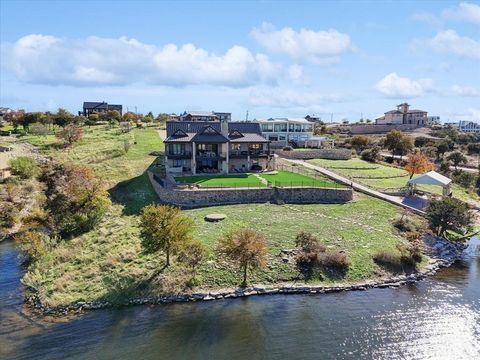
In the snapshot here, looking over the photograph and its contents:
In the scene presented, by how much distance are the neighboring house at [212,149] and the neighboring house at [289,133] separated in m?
24.0

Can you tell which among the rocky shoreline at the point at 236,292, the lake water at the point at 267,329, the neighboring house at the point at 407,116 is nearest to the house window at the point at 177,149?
the lake water at the point at 267,329

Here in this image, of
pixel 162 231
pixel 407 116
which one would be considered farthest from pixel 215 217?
pixel 407 116

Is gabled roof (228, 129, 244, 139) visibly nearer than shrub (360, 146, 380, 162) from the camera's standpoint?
Yes

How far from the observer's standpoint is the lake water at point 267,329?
24.7 meters

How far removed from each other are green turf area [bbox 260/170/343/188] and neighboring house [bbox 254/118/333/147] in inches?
1072

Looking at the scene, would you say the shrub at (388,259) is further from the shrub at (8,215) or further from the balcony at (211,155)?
the shrub at (8,215)

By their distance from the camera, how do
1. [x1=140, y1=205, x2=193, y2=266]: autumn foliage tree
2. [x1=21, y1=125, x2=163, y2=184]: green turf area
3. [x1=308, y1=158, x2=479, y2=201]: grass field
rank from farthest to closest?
[x1=21, y1=125, x2=163, y2=184]: green turf area < [x1=308, y1=158, x2=479, y2=201]: grass field < [x1=140, y1=205, x2=193, y2=266]: autumn foliage tree

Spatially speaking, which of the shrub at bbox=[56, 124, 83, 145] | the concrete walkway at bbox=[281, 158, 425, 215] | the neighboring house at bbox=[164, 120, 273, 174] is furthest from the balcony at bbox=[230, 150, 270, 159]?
the shrub at bbox=[56, 124, 83, 145]

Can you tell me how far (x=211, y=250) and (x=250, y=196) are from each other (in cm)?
1517

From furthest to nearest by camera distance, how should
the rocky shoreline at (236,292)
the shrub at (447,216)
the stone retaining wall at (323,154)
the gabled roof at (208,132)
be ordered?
the stone retaining wall at (323,154), the gabled roof at (208,132), the shrub at (447,216), the rocky shoreline at (236,292)

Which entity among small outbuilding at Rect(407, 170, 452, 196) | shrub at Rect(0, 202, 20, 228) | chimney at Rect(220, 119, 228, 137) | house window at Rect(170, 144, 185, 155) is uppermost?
chimney at Rect(220, 119, 228, 137)

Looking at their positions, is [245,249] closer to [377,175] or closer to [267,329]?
[267,329]

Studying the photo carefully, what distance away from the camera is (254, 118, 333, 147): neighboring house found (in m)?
89.5

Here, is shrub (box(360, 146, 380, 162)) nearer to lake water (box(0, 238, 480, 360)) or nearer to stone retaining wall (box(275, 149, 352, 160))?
stone retaining wall (box(275, 149, 352, 160))
